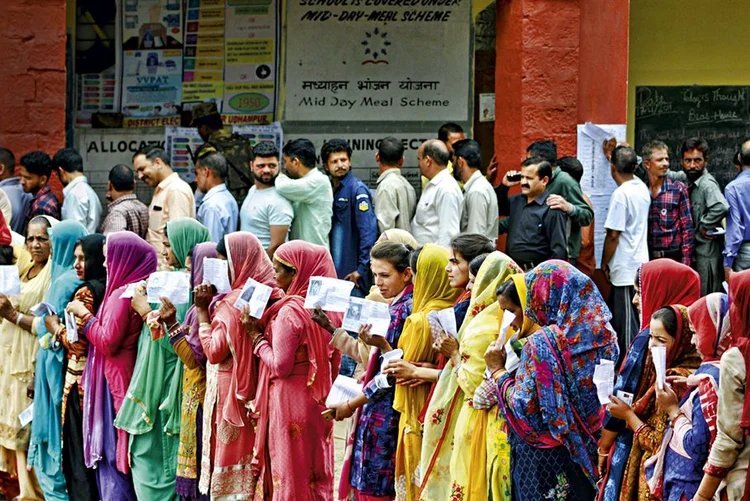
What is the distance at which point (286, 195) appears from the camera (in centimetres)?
1096

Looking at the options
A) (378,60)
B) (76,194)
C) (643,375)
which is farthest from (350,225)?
(643,375)

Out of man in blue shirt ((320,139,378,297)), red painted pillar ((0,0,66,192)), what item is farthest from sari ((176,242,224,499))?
red painted pillar ((0,0,66,192))

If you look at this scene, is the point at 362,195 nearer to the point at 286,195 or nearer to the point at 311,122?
the point at 286,195

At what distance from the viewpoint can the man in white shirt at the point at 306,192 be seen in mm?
10953

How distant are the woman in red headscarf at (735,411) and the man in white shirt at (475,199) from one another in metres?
5.63

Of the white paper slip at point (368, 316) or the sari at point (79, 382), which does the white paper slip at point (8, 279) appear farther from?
the white paper slip at point (368, 316)

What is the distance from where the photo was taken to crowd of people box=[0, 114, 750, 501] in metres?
6.07

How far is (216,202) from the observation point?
11133mm

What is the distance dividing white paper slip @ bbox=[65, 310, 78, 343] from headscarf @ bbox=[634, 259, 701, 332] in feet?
11.4

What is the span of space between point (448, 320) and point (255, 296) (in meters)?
1.18

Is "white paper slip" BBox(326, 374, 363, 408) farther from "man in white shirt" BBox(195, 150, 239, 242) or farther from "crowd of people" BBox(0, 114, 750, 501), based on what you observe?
"man in white shirt" BBox(195, 150, 239, 242)

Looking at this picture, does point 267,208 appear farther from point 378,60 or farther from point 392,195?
point 378,60

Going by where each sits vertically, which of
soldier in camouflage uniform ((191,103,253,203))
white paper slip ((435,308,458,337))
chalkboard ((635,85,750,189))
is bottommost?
white paper slip ((435,308,458,337))

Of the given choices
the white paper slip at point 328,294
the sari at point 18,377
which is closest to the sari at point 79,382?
the sari at point 18,377
